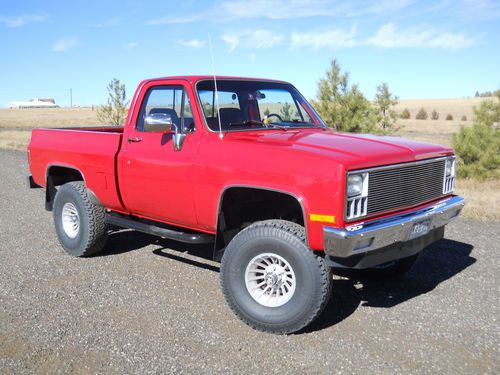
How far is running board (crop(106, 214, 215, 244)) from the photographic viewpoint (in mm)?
4617

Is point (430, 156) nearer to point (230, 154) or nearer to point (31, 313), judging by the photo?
point (230, 154)

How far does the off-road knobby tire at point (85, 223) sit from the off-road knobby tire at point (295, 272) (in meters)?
2.17

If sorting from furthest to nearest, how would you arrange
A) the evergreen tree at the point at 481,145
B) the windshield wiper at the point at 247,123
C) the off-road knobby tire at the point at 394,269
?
the evergreen tree at the point at 481,145 < the off-road knobby tire at the point at 394,269 < the windshield wiper at the point at 247,123

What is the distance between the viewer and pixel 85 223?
5.79 meters

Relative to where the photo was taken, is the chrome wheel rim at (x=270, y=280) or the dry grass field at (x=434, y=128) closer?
the chrome wheel rim at (x=270, y=280)

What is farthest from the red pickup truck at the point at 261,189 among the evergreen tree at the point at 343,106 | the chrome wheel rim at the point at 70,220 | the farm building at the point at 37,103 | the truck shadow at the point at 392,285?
the farm building at the point at 37,103

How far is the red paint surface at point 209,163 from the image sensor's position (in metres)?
3.69

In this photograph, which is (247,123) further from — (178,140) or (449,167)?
(449,167)

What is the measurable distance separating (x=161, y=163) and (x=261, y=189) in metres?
1.21

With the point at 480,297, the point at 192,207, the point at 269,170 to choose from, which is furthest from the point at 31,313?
the point at 480,297

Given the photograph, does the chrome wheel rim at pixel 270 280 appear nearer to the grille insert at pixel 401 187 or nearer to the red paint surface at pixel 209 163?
the red paint surface at pixel 209 163

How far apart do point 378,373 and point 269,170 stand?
1.61 metres

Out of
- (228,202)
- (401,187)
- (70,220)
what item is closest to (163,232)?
(228,202)

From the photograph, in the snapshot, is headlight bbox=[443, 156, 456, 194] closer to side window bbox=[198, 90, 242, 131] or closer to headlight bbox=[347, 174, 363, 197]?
headlight bbox=[347, 174, 363, 197]
